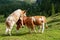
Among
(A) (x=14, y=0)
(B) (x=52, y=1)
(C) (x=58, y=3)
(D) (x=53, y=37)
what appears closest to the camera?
(D) (x=53, y=37)

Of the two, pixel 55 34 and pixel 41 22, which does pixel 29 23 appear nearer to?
pixel 41 22

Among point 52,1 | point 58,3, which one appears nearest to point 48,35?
point 58,3

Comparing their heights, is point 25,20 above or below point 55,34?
above

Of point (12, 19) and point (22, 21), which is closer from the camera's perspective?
point (12, 19)

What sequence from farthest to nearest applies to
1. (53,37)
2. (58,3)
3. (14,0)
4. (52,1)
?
(14,0) → (52,1) → (58,3) → (53,37)

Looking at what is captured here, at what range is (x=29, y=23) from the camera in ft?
60.8

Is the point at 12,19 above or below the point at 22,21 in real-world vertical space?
above

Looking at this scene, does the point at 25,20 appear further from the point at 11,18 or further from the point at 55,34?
the point at 55,34

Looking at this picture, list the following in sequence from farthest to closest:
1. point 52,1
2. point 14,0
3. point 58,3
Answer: point 14,0
point 52,1
point 58,3

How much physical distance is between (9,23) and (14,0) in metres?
180

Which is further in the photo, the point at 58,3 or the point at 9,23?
the point at 58,3

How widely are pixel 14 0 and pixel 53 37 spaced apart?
180 metres

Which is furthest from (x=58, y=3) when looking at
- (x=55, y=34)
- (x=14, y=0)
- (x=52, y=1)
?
(x=14, y=0)

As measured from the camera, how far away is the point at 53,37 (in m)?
17.9
